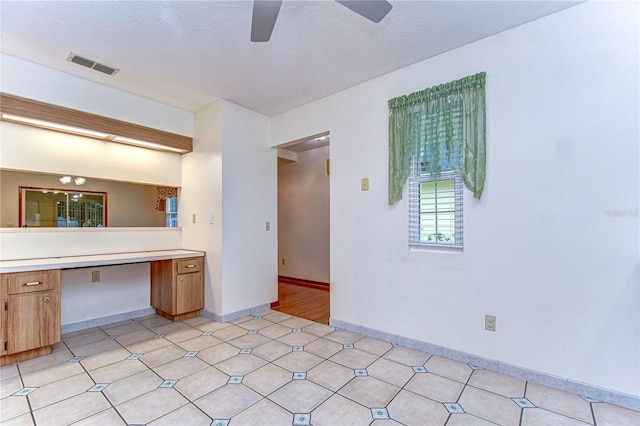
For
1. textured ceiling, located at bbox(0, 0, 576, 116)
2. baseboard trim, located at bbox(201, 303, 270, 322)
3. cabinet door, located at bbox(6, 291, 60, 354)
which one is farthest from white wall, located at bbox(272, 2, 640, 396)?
cabinet door, located at bbox(6, 291, 60, 354)

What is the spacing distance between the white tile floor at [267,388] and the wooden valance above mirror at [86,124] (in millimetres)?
2119

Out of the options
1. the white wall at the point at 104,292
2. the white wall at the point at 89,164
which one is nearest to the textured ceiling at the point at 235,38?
the white wall at the point at 89,164

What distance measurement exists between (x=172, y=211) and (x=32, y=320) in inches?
73.6

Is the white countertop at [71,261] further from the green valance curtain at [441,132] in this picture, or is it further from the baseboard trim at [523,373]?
the green valance curtain at [441,132]

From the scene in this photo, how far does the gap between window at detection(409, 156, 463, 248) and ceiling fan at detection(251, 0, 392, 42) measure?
137cm

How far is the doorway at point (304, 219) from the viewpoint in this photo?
5.36 m

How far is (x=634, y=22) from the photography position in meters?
1.86

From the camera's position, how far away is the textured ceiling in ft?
6.60

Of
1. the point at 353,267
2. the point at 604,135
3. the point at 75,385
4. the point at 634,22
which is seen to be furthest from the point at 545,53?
the point at 75,385

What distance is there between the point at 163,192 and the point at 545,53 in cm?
424

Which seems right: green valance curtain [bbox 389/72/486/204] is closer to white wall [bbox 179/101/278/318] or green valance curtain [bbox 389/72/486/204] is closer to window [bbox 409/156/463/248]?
window [bbox 409/156/463/248]

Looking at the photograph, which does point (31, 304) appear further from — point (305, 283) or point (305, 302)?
point (305, 283)

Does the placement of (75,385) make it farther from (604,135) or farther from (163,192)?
(604,135)

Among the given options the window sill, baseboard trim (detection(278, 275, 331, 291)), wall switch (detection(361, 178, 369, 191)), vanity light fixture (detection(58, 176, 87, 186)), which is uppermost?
vanity light fixture (detection(58, 176, 87, 186))
